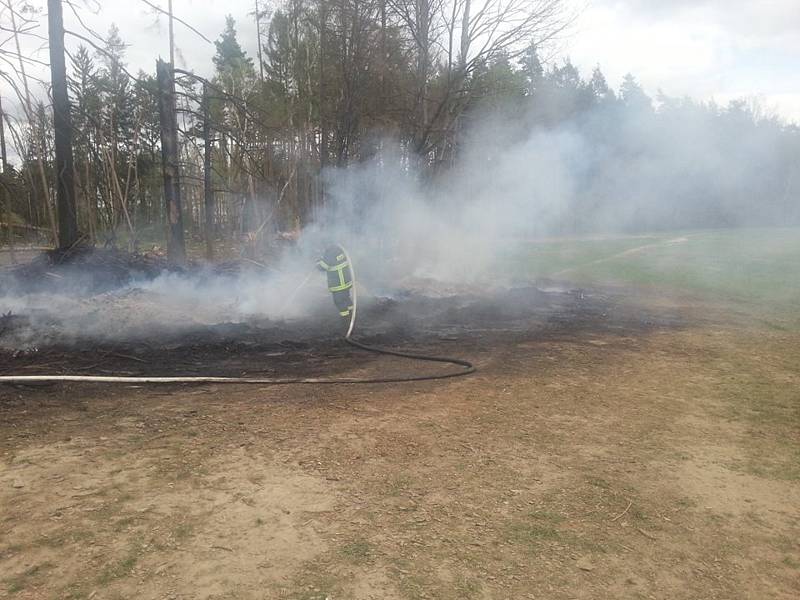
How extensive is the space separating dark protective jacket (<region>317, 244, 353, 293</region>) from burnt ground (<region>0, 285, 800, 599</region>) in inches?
94.0

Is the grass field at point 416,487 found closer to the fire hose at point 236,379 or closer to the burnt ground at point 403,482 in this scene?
the burnt ground at point 403,482

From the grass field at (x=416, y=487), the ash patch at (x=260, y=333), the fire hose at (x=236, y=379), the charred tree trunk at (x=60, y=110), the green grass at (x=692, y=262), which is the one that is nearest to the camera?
the grass field at (x=416, y=487)

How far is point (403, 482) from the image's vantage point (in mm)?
3842

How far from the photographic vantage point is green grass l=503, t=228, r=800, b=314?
14.9 meters

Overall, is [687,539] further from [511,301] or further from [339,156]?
[339,156]

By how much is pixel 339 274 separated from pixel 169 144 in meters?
4.66

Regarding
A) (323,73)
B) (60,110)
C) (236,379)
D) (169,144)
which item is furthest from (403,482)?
(323,73)

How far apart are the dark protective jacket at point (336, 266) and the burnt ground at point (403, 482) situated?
239 cm

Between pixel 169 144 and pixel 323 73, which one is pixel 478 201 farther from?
pixel 169 144

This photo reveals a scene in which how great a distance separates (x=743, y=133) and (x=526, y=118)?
9044 millimetres

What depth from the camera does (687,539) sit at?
127 inches

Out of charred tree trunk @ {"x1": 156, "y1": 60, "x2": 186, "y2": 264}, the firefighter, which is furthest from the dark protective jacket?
charred tree trunk @ {"x1": 156, "y1": 60, "x2": 186, "y2": 264}

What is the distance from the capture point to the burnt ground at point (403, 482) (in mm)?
2838

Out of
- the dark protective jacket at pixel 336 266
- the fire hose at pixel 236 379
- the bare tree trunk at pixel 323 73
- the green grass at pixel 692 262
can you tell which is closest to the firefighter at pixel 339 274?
the dark protective jacket at pixel 336 266
